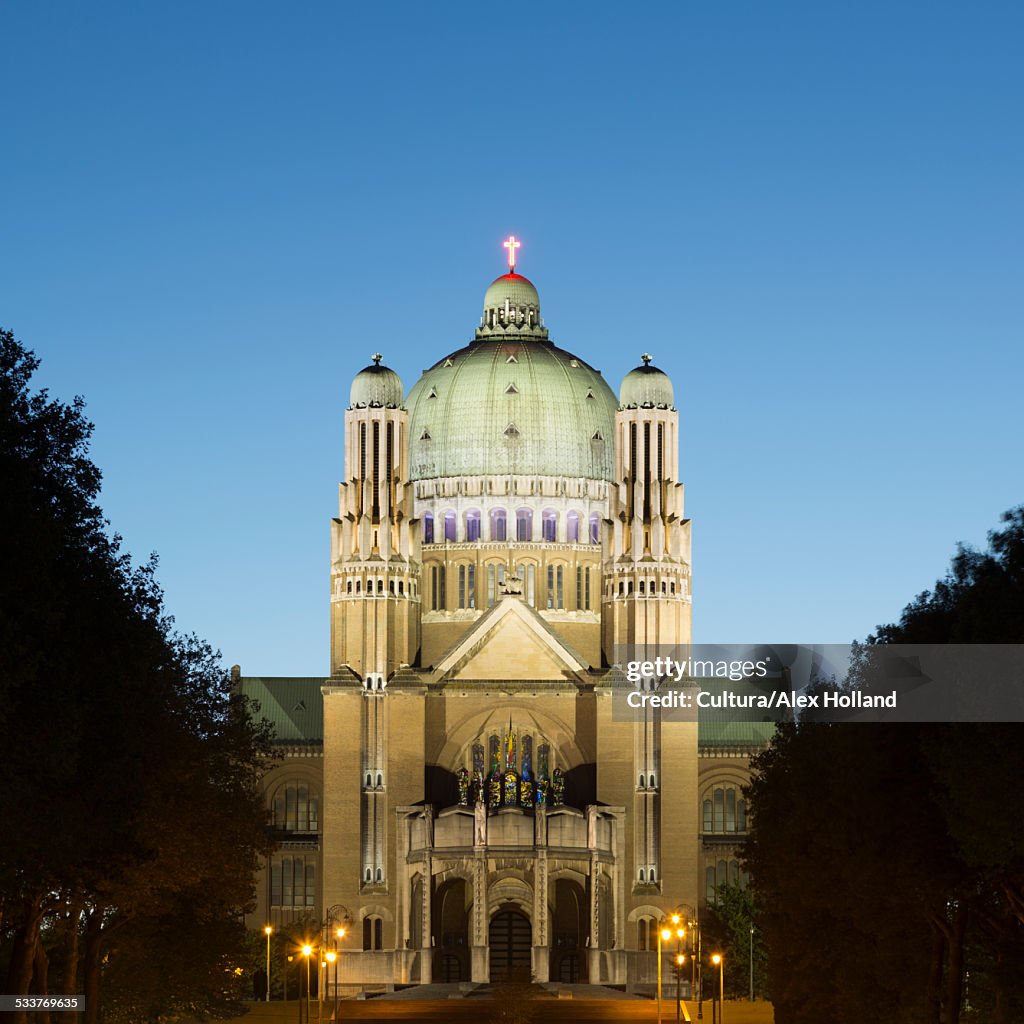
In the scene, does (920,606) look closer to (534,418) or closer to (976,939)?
(976,939)

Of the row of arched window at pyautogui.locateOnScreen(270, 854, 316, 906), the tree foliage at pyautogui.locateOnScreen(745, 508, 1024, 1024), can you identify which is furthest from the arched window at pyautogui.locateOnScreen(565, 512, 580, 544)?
the tree foliage at pyautogui.locateOnScreen(745, 508, 1024, 1024)

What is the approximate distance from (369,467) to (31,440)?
88.3m

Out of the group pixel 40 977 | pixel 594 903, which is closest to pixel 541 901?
pixel 594 903

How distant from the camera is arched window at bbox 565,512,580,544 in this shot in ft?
504

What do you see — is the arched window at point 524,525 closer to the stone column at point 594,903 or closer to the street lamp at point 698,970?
the stone column at point 594,903

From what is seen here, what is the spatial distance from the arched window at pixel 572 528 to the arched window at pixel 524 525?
198 centimetres

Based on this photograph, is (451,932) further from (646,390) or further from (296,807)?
(646,390)

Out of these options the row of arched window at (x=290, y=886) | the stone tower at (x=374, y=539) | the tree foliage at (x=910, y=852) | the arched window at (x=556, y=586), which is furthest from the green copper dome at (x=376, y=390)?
the tree foliage at (x=910, y=852)


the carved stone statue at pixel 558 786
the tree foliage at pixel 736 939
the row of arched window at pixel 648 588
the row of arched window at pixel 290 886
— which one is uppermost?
the row of arched window at pixel 648 588

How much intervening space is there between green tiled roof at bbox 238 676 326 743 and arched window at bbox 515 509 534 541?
57.9 feet

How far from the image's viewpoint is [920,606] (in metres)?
73.2

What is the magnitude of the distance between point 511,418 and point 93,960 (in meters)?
84.2

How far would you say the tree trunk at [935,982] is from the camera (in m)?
71.6

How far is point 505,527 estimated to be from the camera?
154 meters
